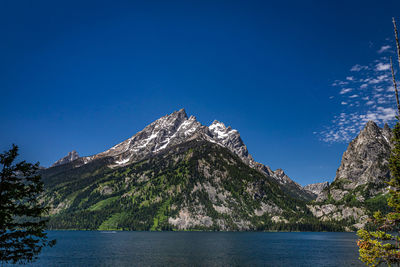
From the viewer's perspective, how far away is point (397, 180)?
28078 mm

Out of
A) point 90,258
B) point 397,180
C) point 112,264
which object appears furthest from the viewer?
point 90,258

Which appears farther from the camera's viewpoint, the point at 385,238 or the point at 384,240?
the point at 385,238

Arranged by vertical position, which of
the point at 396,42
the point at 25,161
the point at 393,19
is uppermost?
the point at 393,19

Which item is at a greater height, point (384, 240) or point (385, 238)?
point (385, 238)

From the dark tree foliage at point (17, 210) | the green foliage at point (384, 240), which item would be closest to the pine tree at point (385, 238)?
the green foliage at point (384, 240)

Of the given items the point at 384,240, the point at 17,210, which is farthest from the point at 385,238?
the point at 17,210

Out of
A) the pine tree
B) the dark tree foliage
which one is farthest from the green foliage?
the dark tree foliage

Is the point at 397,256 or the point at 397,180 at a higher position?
the point at 397,180

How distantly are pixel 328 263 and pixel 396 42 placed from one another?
320ft

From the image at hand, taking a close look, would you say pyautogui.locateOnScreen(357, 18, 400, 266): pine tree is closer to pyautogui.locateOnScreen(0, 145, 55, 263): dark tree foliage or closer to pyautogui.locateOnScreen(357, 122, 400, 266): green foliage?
pyautogui.locateOnScreen(357, 122, 400, 266): green foliage

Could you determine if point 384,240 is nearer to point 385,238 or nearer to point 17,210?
point 385,238

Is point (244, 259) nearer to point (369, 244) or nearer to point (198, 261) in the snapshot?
point (198, 261)

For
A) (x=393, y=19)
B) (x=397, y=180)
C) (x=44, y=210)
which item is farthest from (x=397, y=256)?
(x=44, y=210)

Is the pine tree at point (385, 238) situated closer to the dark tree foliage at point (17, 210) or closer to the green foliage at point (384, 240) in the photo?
the green foliage at point (384, 240)
